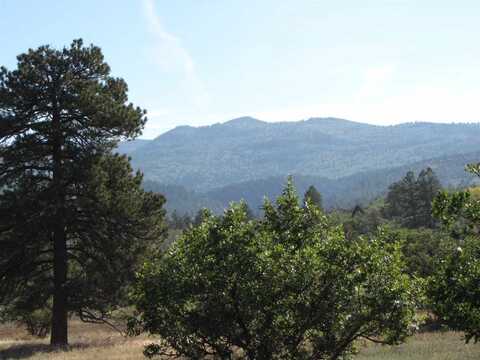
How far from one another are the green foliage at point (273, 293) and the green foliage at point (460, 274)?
27.8 inches

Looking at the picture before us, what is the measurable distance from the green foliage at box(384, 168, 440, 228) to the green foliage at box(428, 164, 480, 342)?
267ft

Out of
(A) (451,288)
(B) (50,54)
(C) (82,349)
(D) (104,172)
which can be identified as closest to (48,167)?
(D) (104,172)

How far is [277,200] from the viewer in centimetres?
1217

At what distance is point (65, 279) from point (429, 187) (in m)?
92.3

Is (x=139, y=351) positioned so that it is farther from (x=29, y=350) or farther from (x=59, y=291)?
(x=59, y=291)

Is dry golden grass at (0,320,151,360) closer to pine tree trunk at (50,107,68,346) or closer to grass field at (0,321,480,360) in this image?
grass field at (0,321,480,360)

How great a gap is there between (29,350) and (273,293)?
15766 mm

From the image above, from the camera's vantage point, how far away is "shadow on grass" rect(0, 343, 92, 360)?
22.0 meters

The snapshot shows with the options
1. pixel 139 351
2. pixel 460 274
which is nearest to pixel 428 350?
pixel 139 351

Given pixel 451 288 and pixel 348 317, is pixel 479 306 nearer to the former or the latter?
pixel 451 288

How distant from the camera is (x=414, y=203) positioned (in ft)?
347

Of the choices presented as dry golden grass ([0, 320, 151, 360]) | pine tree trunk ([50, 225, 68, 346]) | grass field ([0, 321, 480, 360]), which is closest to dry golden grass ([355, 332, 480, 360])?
grass field ([0, 321, 480, 360])

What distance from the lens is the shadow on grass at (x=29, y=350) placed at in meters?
22.0

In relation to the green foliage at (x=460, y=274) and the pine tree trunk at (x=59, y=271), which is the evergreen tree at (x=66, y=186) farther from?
the green foliage at (x=460, y=274)
